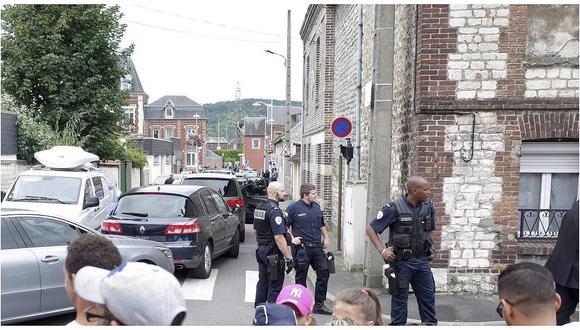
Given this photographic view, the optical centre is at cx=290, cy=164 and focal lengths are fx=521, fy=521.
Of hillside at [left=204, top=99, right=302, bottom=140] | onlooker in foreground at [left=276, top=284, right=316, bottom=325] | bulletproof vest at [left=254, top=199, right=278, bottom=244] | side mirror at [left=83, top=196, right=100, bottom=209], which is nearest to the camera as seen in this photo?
A: onlooker in foreground at [left=276, top=284, right=316, bottom=325]

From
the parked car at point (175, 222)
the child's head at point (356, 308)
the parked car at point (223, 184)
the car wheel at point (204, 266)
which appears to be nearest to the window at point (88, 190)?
the parked car at point (223, 184)

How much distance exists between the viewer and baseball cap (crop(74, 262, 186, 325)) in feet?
6.53

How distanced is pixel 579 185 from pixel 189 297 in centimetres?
550

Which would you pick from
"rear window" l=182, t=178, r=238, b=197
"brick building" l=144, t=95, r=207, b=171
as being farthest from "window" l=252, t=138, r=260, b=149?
"rear window" l=182, t=178, r=238, b=197

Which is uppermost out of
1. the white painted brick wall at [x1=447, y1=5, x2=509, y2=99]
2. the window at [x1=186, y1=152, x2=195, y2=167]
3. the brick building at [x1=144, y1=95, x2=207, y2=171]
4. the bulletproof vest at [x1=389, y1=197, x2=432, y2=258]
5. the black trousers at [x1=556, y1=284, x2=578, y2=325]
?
the brick building at [x1=144, y1=95, x2=207, y2=171]

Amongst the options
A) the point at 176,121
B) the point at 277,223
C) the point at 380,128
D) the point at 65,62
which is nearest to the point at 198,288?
the point at 277,223

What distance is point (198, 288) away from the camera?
7.90 meters

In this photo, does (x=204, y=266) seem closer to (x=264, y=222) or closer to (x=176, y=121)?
(x=264, y=222)

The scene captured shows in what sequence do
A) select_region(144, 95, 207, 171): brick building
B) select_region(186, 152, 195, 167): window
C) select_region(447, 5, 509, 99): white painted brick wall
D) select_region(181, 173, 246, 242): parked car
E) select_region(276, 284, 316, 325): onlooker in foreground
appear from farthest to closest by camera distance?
select_region(144, 95, 207, 171): brick building → select_region(186, 152, 195, 167): window → select_region(181, 173, 246, 242): parked car → select_region(447, 5, 509, 99): white painted brick wall → select_region(276, 284, 316, 325): onlooker in foreground

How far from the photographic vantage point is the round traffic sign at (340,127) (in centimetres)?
994

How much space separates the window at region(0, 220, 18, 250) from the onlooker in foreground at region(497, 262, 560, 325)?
4.93m

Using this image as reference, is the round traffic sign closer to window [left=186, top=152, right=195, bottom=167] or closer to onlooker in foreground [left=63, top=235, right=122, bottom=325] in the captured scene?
onlooker in foreground [left=63, top=235, right=122, bottom=325]

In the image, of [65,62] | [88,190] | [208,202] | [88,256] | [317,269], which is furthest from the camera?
[65,62]

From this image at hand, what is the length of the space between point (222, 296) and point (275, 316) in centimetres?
436
